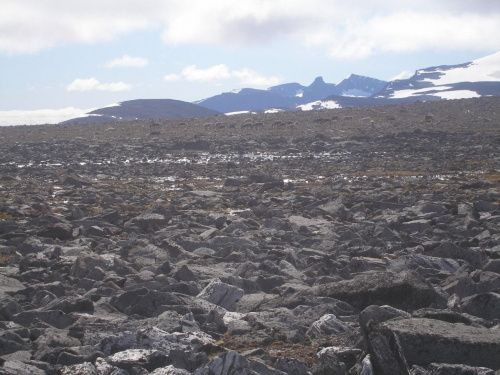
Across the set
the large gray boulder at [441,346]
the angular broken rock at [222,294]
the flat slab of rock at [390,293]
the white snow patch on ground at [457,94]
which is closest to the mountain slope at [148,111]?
the white snow patch on ground at [457,94]

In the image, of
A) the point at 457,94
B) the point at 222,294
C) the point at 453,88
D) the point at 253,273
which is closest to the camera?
the point at 222,294

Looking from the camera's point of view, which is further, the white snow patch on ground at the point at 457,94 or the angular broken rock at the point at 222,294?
the white snow patch on ground at the point at 457,94

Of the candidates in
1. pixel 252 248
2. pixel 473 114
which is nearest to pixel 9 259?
pixel 252 248

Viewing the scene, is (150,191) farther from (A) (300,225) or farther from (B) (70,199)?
(A) (300,225)

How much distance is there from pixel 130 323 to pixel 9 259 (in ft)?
15.2

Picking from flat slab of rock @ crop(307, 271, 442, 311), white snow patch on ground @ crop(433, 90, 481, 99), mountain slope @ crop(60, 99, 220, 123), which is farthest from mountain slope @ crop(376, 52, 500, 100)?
flat slab of rock @ crop(307, 271, 442, 311)

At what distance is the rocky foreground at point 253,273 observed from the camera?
5.77 metres

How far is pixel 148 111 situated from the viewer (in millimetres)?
154500

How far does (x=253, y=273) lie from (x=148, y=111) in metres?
148

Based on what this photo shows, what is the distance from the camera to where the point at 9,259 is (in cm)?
1059

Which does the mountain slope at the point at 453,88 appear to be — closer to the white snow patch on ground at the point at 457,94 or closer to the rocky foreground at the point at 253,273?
the white snow patch on ground at the point at 457,94

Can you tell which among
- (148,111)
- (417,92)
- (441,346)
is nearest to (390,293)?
(441,346)

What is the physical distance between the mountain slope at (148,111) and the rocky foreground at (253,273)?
12130cm

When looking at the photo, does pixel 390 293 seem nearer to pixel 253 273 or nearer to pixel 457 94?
pixel 253 273
